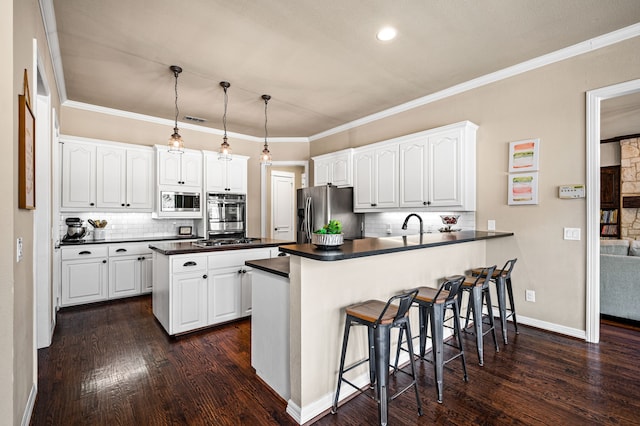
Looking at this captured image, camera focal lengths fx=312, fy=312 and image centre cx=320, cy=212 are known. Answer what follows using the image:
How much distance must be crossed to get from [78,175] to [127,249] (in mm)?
1182

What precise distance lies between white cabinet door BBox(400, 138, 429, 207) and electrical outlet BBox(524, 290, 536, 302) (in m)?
1.46

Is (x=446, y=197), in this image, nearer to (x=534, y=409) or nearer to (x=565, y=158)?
(x=565, y=158)

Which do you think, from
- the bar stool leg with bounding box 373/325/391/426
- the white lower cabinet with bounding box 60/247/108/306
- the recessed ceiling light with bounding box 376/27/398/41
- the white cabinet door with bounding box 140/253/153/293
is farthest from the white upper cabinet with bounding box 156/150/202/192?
the bar stool leg with bounding box 373/325/391/426

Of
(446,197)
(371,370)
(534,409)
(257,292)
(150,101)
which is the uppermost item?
(150,101)

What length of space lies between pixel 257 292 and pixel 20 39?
2.03 metres

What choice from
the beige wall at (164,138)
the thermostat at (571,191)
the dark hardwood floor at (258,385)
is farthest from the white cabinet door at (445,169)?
the beige wall at (164,138)

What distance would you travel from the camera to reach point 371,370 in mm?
2146

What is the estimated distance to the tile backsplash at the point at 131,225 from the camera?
460 cm

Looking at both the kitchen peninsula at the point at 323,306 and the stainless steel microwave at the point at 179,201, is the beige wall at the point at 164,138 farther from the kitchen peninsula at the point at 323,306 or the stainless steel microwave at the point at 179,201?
the kitchen peninsula at the point at 323,306

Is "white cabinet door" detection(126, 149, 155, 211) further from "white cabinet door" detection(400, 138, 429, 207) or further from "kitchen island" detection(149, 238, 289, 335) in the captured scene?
"white cabinet door" detection(400, 138, 429, 207)

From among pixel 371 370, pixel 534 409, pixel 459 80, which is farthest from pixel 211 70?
pixel 534 409

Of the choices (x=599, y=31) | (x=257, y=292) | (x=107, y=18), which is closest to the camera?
(x=257, y=292)

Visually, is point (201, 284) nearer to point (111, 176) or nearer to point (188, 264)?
point (188, 264)

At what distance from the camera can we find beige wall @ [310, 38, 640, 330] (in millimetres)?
2969
